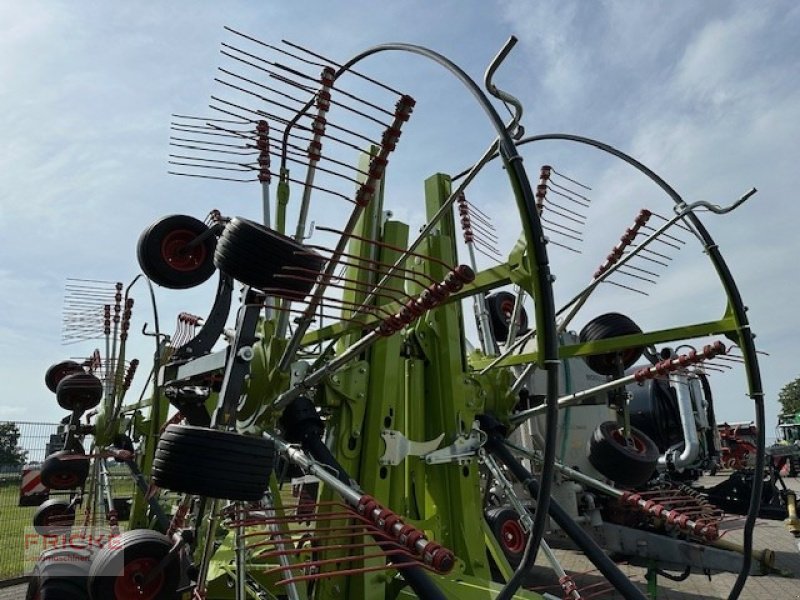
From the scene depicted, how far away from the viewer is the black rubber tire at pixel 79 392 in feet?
29.9

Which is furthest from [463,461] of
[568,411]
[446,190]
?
[568,411]

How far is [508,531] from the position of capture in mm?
6129

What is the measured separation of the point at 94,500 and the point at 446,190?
23.8 feet

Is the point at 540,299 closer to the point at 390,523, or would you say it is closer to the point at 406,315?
the point at 406,315

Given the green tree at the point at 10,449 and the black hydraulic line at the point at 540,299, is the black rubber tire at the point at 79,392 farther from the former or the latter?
the black hydraulic line at the point at 540,299

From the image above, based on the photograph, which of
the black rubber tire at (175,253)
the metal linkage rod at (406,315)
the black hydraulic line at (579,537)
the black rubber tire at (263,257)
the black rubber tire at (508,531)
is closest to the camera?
the metal linkage rod at (406,315)

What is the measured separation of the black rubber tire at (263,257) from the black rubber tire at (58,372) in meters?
9.81

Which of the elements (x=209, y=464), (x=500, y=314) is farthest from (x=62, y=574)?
(x=500, y=314)

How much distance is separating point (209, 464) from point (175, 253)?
2764mm

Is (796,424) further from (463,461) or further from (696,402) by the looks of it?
(463,461)

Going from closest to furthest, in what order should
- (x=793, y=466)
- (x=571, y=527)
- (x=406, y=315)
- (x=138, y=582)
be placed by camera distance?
(x=406, y=315) → (x=571, y=527) → (x=138, y=582) → (x=793, y=466)

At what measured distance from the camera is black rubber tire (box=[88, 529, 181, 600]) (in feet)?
13.8

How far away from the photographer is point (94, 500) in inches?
348

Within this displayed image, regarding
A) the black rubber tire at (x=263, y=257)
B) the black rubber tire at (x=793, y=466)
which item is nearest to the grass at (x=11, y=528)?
the black rubber tire at (x=263, y=257)
